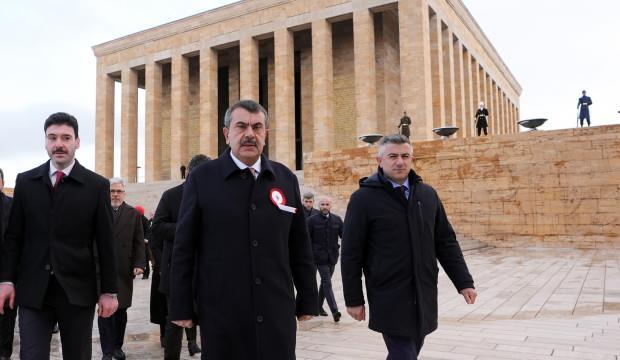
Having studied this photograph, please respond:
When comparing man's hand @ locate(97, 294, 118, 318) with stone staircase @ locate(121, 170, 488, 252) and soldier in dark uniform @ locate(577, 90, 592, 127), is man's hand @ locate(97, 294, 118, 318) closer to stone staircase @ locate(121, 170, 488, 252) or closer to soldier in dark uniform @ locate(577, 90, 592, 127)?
stone staircase @ locate(121, 170, 488, 252)

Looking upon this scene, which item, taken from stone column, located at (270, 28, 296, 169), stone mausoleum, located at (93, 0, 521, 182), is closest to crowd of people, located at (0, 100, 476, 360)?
stone mausoleum, located at (93, 0, 521, 182)

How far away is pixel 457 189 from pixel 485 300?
1004cm

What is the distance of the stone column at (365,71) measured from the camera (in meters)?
24.4

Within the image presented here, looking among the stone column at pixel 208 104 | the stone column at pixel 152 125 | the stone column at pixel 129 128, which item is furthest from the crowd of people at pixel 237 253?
the stone column at pixel 129 128

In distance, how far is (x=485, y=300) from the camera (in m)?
7.31

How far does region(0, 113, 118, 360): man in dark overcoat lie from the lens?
2793 mm

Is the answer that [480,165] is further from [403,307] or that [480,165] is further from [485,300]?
[403,307]

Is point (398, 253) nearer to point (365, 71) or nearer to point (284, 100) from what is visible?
point (365, 71)

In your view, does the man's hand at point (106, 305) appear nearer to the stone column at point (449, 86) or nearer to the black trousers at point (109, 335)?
the black trousers at point (109, 335)

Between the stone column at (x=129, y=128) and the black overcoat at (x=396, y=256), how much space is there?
102 feet

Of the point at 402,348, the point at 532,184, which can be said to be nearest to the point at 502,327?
the point at 402,348

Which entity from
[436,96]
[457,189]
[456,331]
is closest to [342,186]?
[457,189]

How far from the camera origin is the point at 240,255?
224 cm

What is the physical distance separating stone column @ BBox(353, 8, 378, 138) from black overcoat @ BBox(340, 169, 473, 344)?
2126 cm
